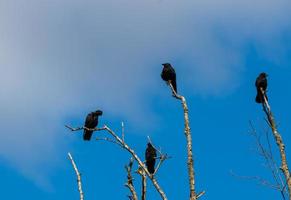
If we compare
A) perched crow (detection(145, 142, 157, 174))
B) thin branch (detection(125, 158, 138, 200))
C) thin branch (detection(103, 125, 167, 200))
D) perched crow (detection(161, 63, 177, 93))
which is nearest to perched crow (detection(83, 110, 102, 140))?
perched crow (detection(145, 142, 157, 174))

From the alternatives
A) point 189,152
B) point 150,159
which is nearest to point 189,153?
point 189,152

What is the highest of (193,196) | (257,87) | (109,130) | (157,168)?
(257,87)

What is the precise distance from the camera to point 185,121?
12.7 meters

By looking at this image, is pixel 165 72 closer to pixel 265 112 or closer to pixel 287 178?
pixel 265 112

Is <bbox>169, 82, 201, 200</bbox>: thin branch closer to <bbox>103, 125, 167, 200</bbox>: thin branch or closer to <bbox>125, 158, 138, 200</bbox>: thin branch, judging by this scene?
<bbox>103, 125, 167, 200</bbox>: thin branch

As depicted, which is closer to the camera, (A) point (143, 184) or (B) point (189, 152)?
(B) point (189, 152)

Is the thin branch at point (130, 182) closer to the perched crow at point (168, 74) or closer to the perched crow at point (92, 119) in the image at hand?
the perched crow at point (168, 74)

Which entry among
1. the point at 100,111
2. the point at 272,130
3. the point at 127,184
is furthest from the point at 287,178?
the point at 100,111

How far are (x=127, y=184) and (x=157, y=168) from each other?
7.33 feet

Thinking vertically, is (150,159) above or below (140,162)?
above

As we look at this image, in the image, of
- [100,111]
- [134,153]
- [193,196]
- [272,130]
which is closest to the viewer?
[193,196]

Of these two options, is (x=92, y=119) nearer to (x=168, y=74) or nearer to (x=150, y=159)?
(x=168, y=74)

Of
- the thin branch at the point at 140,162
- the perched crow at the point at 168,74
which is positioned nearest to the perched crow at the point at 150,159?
the perched crow at the point at 168,74

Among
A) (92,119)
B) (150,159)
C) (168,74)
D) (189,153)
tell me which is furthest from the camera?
(92,119)
